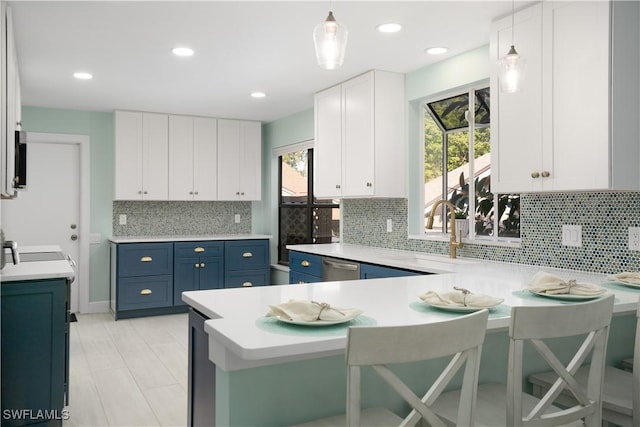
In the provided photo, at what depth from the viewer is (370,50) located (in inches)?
140

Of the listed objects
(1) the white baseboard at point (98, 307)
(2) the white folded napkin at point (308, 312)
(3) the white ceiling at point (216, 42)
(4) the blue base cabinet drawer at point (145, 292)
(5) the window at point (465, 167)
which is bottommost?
(1) the white baseboard at point (98, 307)

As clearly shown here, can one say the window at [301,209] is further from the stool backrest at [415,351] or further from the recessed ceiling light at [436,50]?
the stool backrest at [415,351]

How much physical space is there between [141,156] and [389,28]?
11.9 feet

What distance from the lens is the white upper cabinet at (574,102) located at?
2.35 metres

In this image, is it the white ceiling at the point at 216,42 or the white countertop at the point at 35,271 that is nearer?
the white countertop at the point at 35,271

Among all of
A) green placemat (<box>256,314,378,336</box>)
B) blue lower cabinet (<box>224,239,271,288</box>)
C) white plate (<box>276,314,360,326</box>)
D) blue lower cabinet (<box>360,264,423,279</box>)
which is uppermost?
white plate (<box>276,314,360,326</box>)

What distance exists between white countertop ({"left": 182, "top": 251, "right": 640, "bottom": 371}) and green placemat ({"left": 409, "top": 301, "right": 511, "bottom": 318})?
0.6 inches

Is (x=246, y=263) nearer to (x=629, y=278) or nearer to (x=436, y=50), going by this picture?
(x=436, y=50)

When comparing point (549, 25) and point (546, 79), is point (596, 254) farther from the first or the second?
point (549, 25)

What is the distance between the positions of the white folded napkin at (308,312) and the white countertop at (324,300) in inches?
2.5

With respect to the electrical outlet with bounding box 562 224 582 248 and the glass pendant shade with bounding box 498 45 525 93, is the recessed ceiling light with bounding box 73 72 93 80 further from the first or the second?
the electrical outlet with bounding box 562 224 582 248

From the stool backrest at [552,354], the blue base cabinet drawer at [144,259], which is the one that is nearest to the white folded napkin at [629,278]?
the stool backrest at [552,354]

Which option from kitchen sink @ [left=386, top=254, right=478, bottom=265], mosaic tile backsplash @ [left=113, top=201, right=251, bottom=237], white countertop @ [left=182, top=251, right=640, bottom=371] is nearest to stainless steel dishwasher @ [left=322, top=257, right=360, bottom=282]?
kitchen sink @ [left=386, top=254, right=478, bottom=265]

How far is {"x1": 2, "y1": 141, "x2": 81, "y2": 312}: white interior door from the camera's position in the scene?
218 inches
